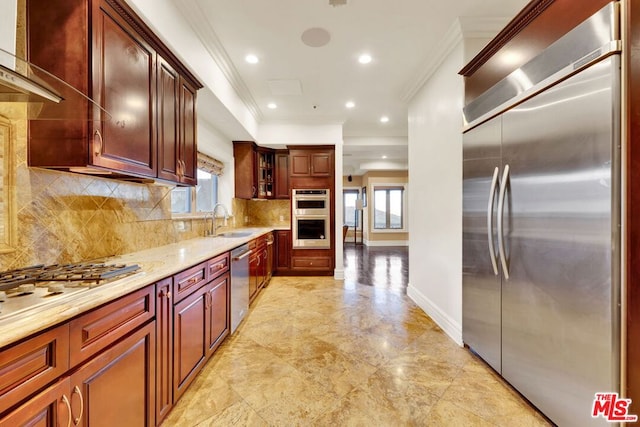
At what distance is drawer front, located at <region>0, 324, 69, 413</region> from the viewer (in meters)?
0.73

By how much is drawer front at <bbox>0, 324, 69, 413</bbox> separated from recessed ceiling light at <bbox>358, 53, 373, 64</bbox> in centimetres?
309

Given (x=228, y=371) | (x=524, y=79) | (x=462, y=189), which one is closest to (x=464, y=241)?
(x=462, y=189)

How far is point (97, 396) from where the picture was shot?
102 cm

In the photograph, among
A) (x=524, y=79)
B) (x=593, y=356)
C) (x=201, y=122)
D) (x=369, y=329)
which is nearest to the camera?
(x=593, y=356)

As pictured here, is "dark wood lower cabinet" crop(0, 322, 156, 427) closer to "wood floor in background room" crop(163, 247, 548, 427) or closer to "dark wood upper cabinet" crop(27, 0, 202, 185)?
"wood floor in background room" crop(163, 247, 548, 427)

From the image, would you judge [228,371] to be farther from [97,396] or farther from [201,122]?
[201,122]

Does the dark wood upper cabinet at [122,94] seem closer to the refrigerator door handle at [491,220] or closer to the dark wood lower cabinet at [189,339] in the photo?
the dark wood lower cabinet at [189,339]

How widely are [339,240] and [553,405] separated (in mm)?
3401

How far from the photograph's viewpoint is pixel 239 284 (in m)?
2.68

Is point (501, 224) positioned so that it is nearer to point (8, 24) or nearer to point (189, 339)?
point (189, 339)

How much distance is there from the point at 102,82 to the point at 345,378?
2.43 m

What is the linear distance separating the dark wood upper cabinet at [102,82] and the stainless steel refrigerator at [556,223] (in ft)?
8.01

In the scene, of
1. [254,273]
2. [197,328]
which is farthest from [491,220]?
[254,273]

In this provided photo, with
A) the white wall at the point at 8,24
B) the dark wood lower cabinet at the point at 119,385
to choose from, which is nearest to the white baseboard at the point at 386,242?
the dark wood lower cabinet at the point at 119,385
